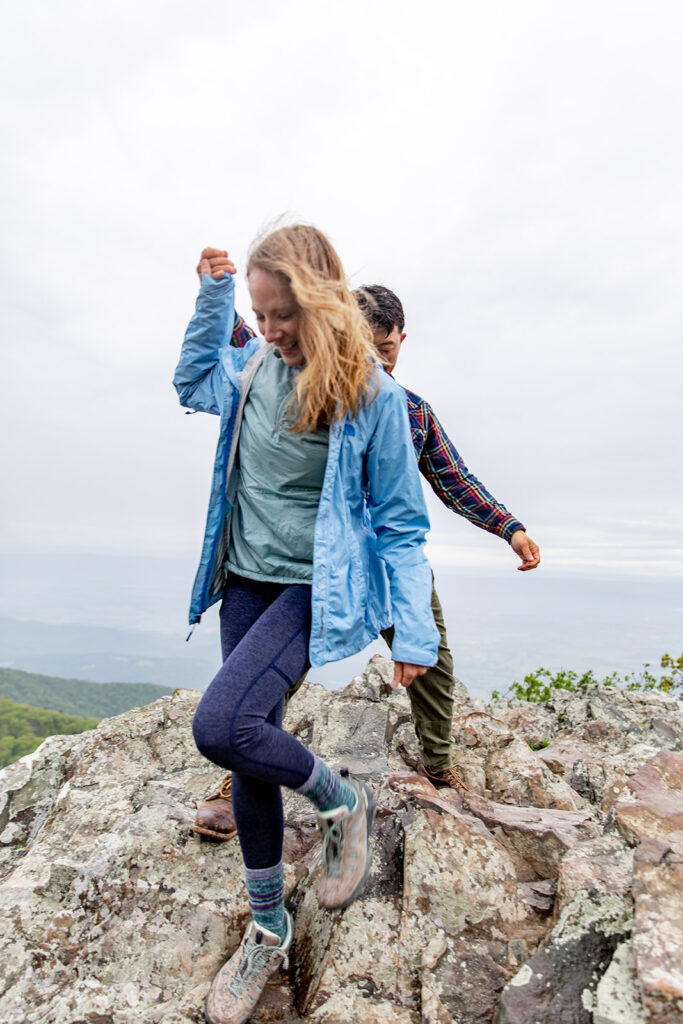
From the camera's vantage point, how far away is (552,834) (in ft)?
12.5

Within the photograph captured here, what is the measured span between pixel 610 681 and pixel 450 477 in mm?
8124

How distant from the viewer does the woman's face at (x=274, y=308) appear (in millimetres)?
2816

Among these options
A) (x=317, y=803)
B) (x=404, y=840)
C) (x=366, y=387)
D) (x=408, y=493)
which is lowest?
(x=404, y=840)

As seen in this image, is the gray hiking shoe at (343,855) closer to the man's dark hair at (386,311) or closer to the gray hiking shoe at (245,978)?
the gray hiking shoe at (245,978)

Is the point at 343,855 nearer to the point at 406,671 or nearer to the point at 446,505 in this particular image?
the point at 406,671

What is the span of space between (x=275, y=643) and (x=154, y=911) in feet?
6.67

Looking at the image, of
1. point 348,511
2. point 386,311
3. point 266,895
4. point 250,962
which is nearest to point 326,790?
point 266,895

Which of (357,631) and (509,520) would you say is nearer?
(357,631)

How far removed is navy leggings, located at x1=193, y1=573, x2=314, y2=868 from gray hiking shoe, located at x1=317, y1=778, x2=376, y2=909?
293 millimetres

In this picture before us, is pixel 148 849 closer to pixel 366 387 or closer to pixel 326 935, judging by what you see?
pixel 326 935

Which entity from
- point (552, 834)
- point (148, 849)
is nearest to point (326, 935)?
point (148, 849)

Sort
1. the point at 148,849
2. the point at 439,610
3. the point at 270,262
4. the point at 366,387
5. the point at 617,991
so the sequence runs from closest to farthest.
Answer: the point at 617,991, the point at 270,262, the point at 366,387, the point at 148,849, the point at 439,610

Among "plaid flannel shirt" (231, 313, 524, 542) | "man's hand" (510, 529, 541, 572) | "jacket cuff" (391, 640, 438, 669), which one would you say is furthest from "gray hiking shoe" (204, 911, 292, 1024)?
"plaid flannel shirt" (231, 313, 524, 542)

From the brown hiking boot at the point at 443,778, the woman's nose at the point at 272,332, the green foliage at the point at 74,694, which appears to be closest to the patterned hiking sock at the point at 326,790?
the brown hiking boot at the point at 443,778
